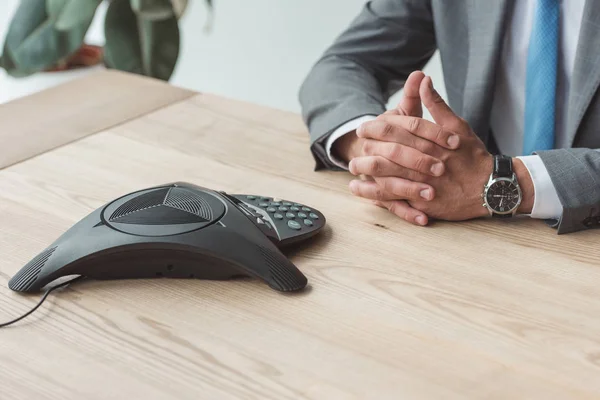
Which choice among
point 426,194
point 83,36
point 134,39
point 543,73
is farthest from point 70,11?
point 426,194

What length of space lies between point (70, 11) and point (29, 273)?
1784 mm

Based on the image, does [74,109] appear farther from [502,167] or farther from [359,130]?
[502,167]

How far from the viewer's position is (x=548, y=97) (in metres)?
1.21

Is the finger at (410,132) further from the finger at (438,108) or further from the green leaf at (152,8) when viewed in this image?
the green leaf at (152,8)

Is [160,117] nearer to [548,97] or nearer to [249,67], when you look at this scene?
[548,97]

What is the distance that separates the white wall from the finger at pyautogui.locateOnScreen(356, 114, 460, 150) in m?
1.78

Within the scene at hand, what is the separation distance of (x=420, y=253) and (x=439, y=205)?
0.11m

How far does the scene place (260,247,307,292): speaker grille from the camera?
0.80m

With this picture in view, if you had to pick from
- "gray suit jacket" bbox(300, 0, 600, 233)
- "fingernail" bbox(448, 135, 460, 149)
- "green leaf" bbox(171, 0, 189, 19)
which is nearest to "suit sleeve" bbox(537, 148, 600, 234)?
"gray suit jacket" bbox(300, 0, 600, 233)

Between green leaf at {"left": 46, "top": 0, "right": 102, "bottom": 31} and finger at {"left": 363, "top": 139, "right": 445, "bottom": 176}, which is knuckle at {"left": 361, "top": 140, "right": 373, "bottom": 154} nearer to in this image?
finger at {"left": 363, "top": 139, "right": 445, "bottom": 176}

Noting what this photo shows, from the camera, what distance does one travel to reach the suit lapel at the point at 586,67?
1121 millimetres

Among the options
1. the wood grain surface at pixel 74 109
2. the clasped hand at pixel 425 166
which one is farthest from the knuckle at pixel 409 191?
the wood grain surface at pixel 74 109

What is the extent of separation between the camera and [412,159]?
1.01 metres

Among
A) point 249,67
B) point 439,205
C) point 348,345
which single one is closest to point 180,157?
point 439,205
